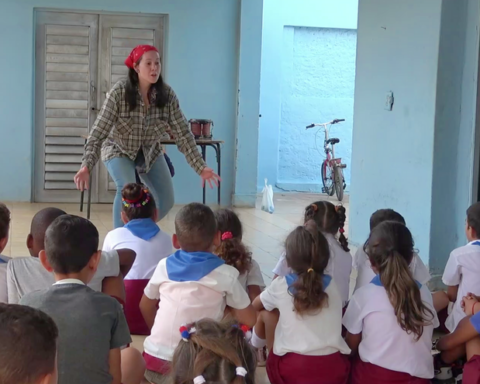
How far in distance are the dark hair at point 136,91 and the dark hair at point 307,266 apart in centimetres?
195

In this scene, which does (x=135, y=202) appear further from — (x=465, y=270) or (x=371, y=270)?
(x=465, y=270)

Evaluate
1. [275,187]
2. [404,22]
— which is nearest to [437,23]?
[404,22]

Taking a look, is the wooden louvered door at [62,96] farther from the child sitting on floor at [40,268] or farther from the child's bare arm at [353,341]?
the child's bare arm at [353,341]

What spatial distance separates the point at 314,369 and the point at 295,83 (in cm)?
832

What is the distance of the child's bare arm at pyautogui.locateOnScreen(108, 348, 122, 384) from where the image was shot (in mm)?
1876

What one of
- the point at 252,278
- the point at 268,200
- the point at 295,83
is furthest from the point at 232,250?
the point at 295,83

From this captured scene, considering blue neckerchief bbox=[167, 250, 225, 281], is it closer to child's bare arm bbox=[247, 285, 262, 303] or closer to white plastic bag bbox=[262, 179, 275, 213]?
child's bare arm bbox=[247, 285, 262, 303]

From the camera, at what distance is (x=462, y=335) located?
2.34m

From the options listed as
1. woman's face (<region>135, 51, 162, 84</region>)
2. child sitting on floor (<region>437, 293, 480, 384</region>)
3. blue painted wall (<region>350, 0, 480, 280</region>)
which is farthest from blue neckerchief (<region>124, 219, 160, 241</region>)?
blue painted wall (<region>350, 0, 480, 280</region>)

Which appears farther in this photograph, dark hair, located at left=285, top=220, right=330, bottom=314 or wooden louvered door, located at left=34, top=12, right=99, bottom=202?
wooden louvered door, located at left=34, top=12, right=99, bottom=202

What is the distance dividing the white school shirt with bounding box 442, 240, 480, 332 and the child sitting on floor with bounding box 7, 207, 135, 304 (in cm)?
127

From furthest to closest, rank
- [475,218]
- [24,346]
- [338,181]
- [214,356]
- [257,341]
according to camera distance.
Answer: [338,181], [475,218], [257,341], [214,356], [24,346]

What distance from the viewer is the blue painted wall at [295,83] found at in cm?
1005

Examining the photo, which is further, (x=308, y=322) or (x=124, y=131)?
(x=124, y=131)
